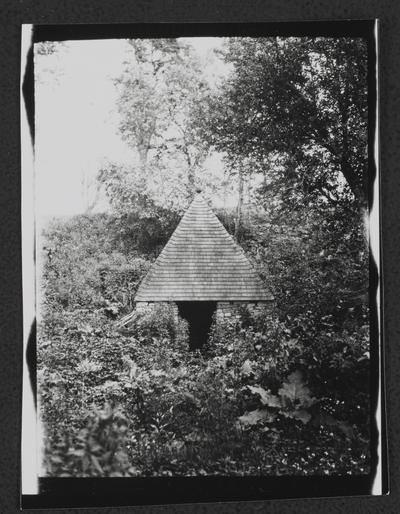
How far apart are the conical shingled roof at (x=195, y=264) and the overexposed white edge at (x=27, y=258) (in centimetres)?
47

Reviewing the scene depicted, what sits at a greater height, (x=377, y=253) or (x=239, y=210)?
(x=239, y=210)

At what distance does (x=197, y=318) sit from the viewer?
1.78 meters

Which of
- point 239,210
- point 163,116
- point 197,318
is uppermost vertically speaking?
point 163,116

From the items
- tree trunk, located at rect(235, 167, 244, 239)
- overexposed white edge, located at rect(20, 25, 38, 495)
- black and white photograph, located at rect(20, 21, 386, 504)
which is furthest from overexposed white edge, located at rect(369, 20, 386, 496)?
overexposed white edge, located at rect(20, 25, 38, 495)

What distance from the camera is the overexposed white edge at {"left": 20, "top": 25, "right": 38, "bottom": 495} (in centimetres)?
176

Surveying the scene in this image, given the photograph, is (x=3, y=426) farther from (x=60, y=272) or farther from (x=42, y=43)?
(x=42, y=43)

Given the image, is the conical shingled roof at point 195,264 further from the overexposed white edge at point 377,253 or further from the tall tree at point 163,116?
the overexposed white edge at point 377,253

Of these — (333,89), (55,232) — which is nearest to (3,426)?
(55,232)

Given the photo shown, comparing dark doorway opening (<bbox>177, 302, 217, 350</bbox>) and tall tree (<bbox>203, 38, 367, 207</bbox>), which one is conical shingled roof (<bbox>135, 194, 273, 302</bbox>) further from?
tall tree (<bbox>203, 38, 367, 207</bbox>)

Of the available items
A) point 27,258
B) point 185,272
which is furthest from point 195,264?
point 27,258

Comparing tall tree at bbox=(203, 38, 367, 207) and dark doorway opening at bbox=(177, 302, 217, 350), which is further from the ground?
tall tree at bbox=(203, 38, 367, 207)

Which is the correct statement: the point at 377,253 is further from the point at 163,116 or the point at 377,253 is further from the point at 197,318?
the point at 163,116

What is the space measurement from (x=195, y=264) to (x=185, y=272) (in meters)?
0.05

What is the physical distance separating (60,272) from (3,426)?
663 mm
